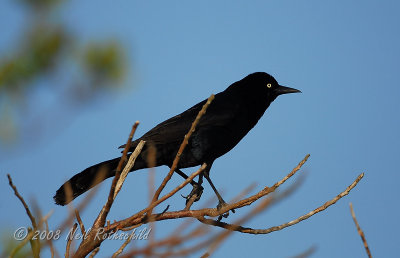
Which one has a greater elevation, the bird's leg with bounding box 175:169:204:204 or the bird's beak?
the bird's beak

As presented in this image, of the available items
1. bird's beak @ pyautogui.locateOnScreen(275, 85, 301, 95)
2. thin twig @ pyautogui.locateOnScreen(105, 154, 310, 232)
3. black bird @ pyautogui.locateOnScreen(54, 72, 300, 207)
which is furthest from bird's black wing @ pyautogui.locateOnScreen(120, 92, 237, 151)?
thin twig @ pyautogui.locateOnScreen(105, 154, 310, 232)

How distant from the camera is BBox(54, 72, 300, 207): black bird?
523 centimetres

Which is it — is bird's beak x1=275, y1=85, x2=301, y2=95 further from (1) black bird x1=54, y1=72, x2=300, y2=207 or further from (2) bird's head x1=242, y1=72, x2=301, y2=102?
(1) black bird x1=54, y1=72, x2=300, y2=207

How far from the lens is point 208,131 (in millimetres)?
5473

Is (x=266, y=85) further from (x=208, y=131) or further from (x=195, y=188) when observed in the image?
(x=195, y=188)

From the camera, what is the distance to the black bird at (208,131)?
5230 mm

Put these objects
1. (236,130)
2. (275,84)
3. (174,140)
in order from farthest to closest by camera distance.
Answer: (275,84) < (236,130) < (174,140)

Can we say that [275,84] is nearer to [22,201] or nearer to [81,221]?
[81,221]

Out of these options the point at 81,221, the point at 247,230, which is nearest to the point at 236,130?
the point at 247,230

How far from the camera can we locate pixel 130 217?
2.30m

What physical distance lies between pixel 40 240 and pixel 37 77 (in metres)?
1.05

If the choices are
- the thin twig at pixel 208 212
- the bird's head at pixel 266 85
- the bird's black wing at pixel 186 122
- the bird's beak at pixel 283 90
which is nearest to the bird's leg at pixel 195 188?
the bird's black wing at pixel 186 122

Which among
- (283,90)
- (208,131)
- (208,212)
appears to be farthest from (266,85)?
(208,212)

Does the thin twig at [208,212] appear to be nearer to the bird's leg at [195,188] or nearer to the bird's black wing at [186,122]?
the bird's leg at [195,188]
